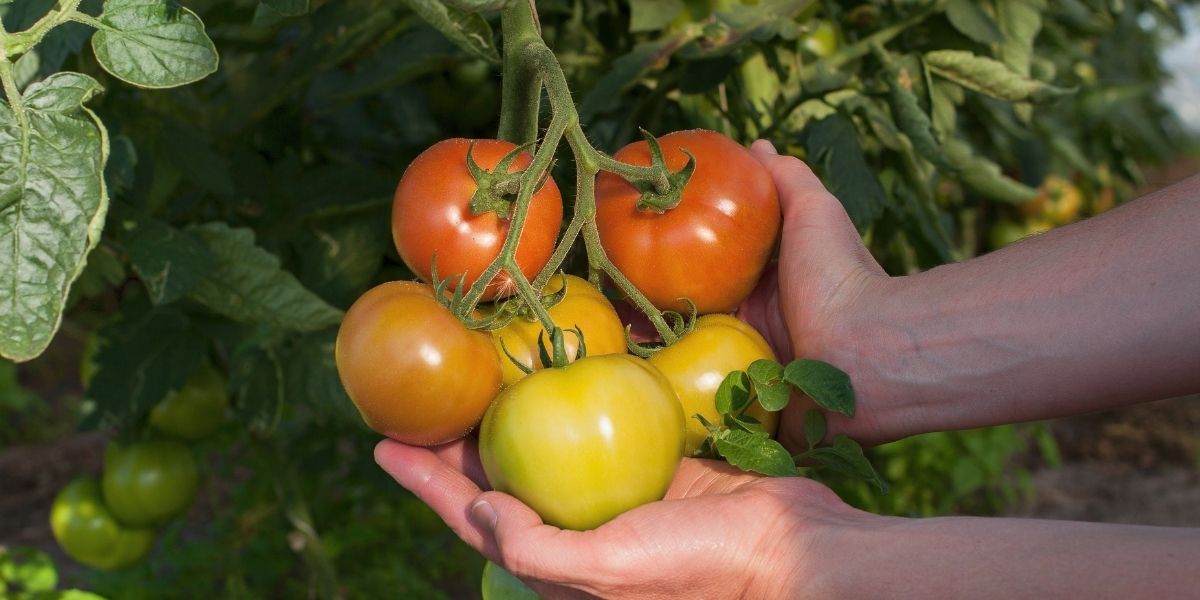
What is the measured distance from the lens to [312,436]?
185 cm

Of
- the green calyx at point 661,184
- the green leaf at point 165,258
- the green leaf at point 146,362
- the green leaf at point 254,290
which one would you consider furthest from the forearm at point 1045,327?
the green leaf at point 146,362

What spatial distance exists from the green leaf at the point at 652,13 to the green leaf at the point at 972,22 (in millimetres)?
301

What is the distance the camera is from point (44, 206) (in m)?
0.59

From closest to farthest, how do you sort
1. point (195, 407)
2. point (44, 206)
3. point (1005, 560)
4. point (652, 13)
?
point (44, 206)
point (1005, 560)
point (652, 13)
point (195, 407)

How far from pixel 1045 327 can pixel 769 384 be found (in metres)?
0.23

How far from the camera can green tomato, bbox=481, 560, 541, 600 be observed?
0.89 m

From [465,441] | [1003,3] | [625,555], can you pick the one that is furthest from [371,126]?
Answer: [625,555]

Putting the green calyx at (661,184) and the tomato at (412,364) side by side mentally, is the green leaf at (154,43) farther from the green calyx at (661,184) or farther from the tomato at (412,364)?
the green calyx at (661,184)

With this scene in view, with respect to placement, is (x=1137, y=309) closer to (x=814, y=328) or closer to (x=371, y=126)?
(x=814, y=328)

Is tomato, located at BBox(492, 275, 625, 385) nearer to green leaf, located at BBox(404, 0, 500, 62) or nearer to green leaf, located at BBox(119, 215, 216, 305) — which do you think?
green leaf, located at BBox(404, 0, 500, 62)

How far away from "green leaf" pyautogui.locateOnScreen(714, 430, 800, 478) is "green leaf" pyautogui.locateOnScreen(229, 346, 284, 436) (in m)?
0.59

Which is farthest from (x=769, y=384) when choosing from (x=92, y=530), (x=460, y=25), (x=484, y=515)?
(x=92, y=530)

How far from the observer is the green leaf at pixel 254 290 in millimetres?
1021

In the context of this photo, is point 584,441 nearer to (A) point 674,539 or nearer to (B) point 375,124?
(A) point 674,539
